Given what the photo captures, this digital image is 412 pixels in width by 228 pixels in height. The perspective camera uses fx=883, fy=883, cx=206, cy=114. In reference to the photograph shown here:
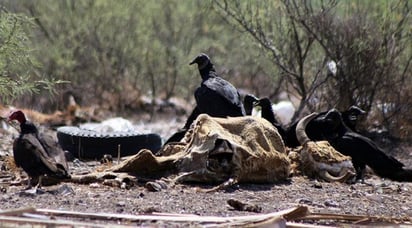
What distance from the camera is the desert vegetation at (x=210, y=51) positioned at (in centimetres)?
1242

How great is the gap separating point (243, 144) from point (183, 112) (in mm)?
9235

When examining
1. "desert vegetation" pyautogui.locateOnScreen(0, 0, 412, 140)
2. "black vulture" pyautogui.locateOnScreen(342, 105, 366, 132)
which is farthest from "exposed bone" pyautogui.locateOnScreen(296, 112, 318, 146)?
→ "desert vegetation" pyautogui.locateOnScreen(0, 0, 412, 140)

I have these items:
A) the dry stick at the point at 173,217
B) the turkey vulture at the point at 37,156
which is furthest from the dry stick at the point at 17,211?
the turkey vulture at the point at 37,156

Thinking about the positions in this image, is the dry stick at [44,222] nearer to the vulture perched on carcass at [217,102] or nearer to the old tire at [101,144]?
the vulture perched on carcass at [217,102]

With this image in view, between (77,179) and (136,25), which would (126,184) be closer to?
(77,179)

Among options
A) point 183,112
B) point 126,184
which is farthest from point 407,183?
point 183,112

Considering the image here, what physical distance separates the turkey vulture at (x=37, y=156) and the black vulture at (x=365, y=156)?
3075 millimetres

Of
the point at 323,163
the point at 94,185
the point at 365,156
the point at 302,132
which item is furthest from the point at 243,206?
the point at 365,156

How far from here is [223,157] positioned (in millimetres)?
8141

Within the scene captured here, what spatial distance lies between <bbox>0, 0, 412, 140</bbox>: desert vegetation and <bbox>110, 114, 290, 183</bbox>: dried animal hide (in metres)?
2.04

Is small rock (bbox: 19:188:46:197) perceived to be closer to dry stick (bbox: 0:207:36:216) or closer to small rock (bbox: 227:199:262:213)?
dry stick (bbox: 0:207:36:216)

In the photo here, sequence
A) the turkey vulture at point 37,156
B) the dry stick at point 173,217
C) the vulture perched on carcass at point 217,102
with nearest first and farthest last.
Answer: the dry stick at point 173,217, the turkey vulture at point 37,156, the vulture perched on carcass at point 217,102

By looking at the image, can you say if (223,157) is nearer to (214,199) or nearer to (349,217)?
(214,199)

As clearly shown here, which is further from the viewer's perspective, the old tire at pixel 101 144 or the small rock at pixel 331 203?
the old tire at pixel 101 144
